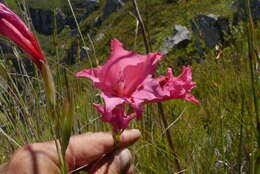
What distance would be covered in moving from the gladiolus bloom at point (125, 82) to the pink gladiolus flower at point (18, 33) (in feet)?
0.27

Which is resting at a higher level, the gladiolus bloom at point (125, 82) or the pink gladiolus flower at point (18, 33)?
the pink gladiolus flower at point (18, 33)

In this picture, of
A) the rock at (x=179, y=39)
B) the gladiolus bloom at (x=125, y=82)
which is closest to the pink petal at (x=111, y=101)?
the gladiolus bloom at (x=125, y=82)

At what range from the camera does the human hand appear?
646 millimetres

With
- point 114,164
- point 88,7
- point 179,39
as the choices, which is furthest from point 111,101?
point 88,7

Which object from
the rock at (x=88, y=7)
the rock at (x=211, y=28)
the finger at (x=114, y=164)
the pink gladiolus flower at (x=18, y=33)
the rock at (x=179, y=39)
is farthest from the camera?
the rock at (x=179, y=39)

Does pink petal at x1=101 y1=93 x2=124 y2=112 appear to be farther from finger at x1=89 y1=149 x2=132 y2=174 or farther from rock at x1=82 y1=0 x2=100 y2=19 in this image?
rock at x1=82 y1=0 x2=100 y2=19

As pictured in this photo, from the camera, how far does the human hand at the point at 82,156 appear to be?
65 centimetres

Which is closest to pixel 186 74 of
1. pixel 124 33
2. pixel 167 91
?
pixel 167 91

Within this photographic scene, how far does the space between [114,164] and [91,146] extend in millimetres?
68

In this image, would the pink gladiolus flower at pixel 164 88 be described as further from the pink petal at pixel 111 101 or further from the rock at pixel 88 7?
the rock at pixel 88 7

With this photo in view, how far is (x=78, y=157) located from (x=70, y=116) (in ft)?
0.85

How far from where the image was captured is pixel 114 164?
2.28 ft

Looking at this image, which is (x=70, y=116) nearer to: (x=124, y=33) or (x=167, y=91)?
(x=167, y=91)

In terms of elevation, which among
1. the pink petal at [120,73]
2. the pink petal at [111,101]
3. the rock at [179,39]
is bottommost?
the rock at [179,39]
